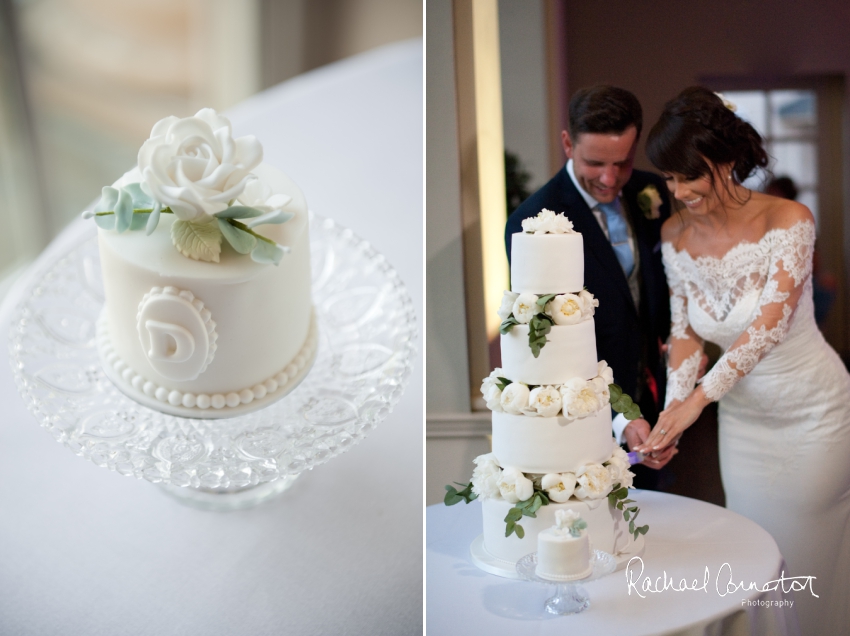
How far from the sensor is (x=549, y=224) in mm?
1460

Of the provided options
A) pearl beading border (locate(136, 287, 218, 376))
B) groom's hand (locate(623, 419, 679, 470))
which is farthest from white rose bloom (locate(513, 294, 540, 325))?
pearl beading border (locate(136, 287, 218, 376))

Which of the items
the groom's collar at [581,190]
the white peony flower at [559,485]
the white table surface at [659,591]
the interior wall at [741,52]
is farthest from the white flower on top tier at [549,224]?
the white table surface at [659,591]

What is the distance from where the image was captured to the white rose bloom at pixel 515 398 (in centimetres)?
147

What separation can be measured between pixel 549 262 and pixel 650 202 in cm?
27

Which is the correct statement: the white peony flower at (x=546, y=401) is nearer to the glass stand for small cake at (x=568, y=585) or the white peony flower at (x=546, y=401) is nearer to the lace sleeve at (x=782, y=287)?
the glass stand for small cake at (x=568, y=585)

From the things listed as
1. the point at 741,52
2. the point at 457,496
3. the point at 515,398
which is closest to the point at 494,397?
the point at 515,398

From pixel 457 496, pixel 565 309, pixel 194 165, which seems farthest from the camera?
pixel 457 496

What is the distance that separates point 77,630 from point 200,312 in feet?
2.03

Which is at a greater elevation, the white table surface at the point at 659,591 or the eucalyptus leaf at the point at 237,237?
the eucalyptus leaf at the point at 237,237

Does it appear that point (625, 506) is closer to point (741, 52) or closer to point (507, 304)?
point (507, 304)

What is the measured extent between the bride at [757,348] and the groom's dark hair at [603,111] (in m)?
0.06

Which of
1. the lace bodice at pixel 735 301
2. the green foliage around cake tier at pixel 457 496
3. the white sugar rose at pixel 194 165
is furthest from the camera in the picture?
the green foliage around cake tier at pixel 457 496

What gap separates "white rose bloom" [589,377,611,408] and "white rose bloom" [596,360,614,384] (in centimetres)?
1

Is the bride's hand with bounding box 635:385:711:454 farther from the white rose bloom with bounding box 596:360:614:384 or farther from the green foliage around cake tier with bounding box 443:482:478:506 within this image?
the green foliage around cake tier with bounding box 443:482:478:506
